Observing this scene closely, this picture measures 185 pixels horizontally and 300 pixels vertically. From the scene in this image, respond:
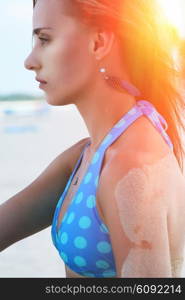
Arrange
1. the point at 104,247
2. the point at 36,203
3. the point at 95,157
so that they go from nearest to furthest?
1. the point at 104,247
2. the point at 95,157
3. the point at 36,203

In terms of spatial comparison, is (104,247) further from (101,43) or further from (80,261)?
(101,43)

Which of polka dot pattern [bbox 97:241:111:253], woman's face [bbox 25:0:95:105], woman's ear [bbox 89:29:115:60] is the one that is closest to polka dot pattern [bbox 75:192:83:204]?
polka dot pattern [bbox 97:241:111:253]

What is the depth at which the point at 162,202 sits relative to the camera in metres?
1.58

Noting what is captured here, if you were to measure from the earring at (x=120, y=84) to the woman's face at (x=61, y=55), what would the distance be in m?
0.04

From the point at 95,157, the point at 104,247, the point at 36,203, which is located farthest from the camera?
the point at 36,203

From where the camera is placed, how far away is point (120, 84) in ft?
5.80

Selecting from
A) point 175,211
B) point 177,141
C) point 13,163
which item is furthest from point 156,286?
point 13,163

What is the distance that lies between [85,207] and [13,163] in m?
8.55

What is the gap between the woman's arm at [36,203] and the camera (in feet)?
6.67

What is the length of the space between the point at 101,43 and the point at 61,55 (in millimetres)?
120

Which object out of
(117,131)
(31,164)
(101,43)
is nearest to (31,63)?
(101,43)

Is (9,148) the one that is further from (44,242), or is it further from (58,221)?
(58,221)

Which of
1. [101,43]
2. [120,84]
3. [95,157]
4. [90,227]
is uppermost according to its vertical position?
[101,43]

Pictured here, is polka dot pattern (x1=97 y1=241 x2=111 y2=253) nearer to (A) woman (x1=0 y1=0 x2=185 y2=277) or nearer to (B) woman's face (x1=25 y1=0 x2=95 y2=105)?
(A) woman (x1=0 y1=0 x2=185 y2=277)
